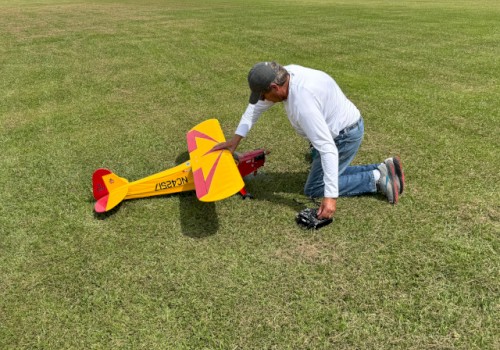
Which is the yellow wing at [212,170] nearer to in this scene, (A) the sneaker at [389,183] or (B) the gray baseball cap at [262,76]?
(B) the gray baseball cap at [262,76]

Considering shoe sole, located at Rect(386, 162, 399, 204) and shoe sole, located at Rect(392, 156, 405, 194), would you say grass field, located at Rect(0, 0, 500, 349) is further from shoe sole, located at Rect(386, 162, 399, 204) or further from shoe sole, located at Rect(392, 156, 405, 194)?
shoe sole, located at Rect(392, 156, 405, 194)

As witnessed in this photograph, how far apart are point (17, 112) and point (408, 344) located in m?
9.70

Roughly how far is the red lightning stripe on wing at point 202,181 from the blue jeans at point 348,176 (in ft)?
4.69

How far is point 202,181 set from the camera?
498 centimetres

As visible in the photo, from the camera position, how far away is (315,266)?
4344mm

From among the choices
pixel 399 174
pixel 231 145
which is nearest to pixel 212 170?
pixel 231 145

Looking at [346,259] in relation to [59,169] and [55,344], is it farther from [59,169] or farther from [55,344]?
[59,169]

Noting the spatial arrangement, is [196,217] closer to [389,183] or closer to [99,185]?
[99,185]

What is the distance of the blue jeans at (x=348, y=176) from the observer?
16.6 feet

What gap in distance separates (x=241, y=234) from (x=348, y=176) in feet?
6.02

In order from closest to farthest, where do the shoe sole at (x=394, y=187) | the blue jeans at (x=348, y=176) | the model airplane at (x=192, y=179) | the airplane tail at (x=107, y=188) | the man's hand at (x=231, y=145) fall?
1. the model airplane at (x=192, y=179)
2. the blue jeans at (x=348, y=176)
3. the shoe sole at (x=394, y=187)
4. the airplane tail at (x=107, y=188)
5. the man's hand at (x=231, y=145)

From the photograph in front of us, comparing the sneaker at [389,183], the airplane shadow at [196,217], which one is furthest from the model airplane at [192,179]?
the sneaker at [389,183]

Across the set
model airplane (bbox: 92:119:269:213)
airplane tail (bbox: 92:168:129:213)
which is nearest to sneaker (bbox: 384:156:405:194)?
model airplane (bbox: 92:119:269:213)

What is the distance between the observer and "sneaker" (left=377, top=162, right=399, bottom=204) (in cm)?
523
